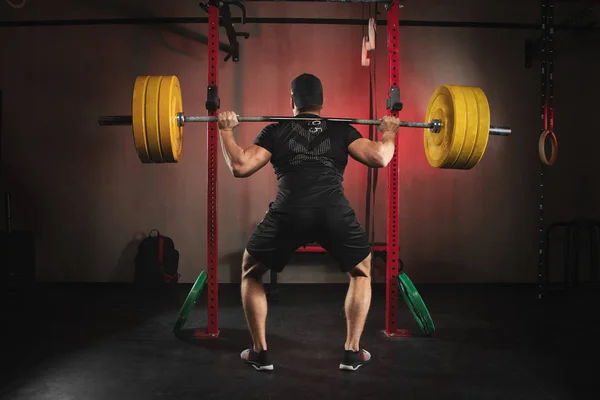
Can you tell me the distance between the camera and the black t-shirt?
2.25 metres

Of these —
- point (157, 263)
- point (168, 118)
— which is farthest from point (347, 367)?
point (157, 263)

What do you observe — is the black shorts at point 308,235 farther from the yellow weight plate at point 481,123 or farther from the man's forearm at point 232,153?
Answer: the yellow weight plate at point 481,123

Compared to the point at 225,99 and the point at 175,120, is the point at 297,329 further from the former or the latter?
the point at 225,99

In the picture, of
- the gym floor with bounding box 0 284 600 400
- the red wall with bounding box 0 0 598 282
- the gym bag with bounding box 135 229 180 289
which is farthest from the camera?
the red wall with bounding box 0 0 598 282

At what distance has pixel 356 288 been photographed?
236cm

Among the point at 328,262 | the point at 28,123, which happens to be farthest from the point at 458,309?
the point at 28,123

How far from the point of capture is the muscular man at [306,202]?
7.35ft

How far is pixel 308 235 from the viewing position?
2262mm

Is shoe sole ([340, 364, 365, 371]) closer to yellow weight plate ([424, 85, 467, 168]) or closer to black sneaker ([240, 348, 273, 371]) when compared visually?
black sneaker ([240, 348, 273, 371])

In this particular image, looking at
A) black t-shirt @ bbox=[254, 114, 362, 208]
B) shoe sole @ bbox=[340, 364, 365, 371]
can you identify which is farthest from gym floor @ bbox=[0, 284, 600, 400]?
black t-shirt @ bbox=[254, 114, 362, 208]

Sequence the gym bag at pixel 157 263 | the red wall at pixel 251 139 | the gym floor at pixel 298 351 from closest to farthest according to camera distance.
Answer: the gym floor at pixel 298 351
the gym bag at pixel 157 263
the red wall at pixel 251 139

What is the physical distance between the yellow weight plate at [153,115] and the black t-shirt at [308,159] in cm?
56

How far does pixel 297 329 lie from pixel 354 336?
799mm

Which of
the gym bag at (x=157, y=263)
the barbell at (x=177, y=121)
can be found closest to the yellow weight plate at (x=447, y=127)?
the barbell at (x=177, y=121)
